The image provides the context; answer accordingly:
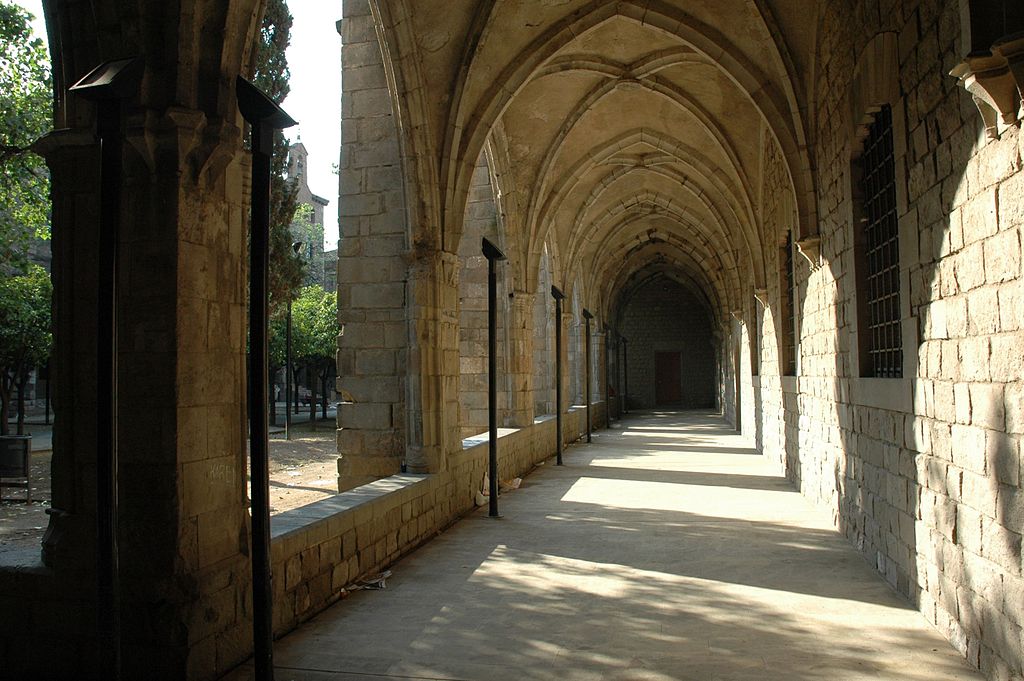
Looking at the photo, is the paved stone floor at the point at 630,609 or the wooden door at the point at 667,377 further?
the wooden door at the point at 667,377

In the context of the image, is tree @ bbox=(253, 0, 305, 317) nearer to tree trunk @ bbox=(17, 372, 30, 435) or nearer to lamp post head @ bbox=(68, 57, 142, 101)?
tree trunk @ bbox=(17, 372, 30, 435)

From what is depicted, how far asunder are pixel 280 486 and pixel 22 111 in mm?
5790

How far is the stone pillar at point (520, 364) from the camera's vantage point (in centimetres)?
1095

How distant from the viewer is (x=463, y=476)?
7.35 metres

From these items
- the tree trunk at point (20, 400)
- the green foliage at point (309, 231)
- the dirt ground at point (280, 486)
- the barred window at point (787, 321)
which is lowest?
the dirt ground at point (280, 486)

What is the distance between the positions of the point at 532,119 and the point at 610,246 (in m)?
9.63

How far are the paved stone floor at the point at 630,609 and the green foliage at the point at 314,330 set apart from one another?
17.7 metres

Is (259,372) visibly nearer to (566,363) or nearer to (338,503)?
(338,503)

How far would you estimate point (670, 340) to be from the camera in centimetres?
3112

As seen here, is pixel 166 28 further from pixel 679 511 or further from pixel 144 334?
pixel 679 511

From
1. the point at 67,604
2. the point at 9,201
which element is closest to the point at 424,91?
the point at 67,604

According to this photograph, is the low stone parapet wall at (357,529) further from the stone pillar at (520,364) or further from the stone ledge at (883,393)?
the stone ledge at (883,393)

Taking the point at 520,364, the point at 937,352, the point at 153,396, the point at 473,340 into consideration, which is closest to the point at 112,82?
the point at 153,396

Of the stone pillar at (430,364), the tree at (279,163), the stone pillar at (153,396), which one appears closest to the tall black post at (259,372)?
the stone pillar at (153,396)
